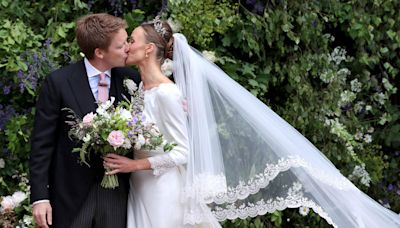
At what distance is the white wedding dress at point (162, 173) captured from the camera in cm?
356

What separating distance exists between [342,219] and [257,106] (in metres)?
0.65

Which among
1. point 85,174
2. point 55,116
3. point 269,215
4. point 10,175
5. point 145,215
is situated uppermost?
point 55,116

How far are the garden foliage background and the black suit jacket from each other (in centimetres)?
98

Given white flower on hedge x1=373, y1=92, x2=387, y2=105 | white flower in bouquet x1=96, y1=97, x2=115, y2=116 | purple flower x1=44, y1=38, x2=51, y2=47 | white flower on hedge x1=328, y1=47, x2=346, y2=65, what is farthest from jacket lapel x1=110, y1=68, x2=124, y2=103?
white flower on hedge x1=373, y1=92, x2=387, y2=105

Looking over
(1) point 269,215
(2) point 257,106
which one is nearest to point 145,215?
(2) point 257,106

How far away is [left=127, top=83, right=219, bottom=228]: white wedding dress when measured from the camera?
11.7 ft

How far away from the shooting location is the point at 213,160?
3.71 meters

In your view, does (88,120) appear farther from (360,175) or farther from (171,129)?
Answer: (360,175)

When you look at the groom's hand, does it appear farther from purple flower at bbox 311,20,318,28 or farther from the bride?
purple flower at bbox 311,20,318,28

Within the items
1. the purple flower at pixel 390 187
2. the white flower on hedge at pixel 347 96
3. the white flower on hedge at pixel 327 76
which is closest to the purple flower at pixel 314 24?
the white flower on hedge at pixel 327 76

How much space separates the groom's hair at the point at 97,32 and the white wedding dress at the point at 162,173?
281mm

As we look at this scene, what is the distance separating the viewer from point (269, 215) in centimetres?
487

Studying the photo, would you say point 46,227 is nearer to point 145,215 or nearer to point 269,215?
point 145,215

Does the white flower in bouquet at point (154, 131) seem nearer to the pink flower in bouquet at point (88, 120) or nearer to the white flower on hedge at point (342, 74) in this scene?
the pink flower in bouquet at point (88, 120)
